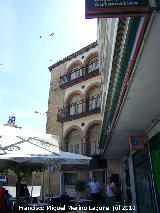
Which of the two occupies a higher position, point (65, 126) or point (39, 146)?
point (65, 126)

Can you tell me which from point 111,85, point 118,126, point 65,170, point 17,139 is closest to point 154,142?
point 118,126

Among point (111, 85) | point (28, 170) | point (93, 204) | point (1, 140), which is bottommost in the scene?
point (93, 204)

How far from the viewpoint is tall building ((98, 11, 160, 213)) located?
Answer: 4754 mm

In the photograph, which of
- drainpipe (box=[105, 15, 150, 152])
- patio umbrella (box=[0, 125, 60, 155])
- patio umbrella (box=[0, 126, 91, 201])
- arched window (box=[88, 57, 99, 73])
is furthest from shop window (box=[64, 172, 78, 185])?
drainpipe (box=[105, 15, 150, 152])

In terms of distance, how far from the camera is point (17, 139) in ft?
28.9

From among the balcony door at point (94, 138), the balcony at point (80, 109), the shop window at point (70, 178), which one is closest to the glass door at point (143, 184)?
the balcony door at point (94, 138)

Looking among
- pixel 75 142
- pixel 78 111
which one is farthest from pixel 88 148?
pixel 78 111

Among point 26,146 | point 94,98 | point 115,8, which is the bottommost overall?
point 26,146

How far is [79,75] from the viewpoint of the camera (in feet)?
85.8

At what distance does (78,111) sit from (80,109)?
27 cm

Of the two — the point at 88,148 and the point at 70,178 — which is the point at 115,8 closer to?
the point at 88,148

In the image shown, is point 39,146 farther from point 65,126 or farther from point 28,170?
point 65,126

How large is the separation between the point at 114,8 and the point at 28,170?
876 cm

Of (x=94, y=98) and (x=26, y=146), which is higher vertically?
(x=94, y=98)
